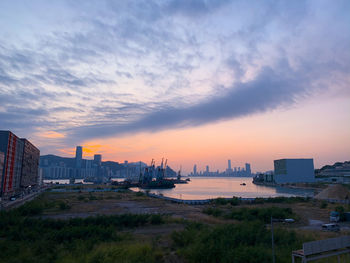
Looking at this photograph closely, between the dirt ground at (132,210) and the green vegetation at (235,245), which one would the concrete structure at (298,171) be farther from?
the green vegetation at (235,245)

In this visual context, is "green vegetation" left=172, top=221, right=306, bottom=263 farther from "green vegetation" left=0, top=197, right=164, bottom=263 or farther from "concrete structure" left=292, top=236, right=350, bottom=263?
"concrete structure" left=292, top=236, right=350, bottom=263

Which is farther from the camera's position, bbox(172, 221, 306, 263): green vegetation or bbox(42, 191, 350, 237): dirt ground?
bbox(42, 191, 350, 237): dirt ground

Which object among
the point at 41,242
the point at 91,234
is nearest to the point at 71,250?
the point at 41,242

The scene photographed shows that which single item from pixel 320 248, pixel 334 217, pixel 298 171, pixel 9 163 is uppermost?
pixel 9 163

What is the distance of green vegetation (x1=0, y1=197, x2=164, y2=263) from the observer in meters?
10.9

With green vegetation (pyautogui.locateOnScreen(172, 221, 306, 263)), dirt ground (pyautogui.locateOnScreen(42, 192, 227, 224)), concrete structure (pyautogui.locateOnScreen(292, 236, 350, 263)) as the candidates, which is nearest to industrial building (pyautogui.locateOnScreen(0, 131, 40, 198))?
dirt ground (pyautogui.locateOnScreen(42, 192, 227, 224))

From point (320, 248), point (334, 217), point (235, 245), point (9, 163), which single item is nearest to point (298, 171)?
point (334, 217)

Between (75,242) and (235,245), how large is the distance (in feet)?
29.8

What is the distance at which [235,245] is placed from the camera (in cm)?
1238

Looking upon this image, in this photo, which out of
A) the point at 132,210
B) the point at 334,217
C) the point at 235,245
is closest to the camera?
the point at 235,245

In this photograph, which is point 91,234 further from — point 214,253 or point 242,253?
point 242,253

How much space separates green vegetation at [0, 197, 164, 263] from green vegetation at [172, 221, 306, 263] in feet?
6.47

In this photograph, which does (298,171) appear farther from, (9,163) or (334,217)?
(9,163)

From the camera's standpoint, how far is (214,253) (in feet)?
35.1
